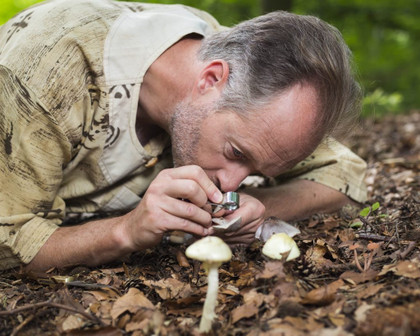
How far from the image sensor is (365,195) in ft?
13.1

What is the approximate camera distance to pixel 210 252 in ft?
5.85

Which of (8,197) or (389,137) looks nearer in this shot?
(8,197)

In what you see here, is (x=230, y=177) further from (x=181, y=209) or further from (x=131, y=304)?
(x=131, y=304)

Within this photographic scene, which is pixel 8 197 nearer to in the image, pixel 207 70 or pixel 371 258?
pixel 207 70

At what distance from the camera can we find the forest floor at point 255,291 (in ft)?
6.19

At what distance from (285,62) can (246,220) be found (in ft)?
3.29

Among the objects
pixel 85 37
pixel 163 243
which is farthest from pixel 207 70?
pixel 163 243

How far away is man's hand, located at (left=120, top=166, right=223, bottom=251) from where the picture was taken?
8.17 ft

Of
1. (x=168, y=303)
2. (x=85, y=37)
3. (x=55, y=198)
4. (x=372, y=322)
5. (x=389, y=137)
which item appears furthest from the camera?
(x=389, y=137)

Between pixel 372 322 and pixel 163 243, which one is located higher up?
pixel 372 322

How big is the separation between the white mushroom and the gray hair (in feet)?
3.88

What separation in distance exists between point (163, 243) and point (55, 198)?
0.82 metres

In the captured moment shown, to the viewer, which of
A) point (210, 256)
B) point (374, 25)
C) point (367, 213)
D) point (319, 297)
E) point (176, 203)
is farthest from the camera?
point (374, 25)

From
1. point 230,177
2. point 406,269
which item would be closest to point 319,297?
point 406,269
